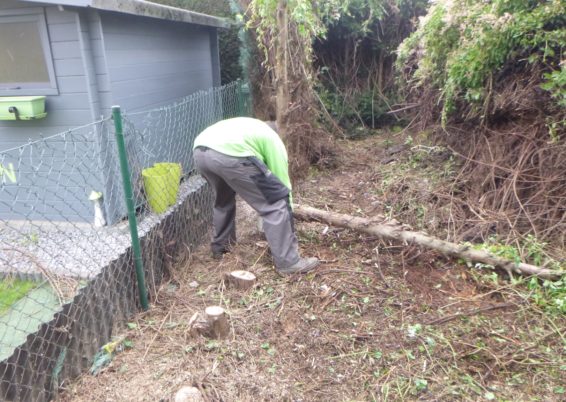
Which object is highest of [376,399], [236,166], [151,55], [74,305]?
[151,55]

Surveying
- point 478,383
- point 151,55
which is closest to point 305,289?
point 478,383

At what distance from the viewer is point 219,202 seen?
3.75 metres

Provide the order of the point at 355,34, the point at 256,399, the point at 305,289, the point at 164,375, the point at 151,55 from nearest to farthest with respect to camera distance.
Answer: the point at 256,399
the point at 164,375
the point at 305,289
the point at 151,55
the point at 355,34

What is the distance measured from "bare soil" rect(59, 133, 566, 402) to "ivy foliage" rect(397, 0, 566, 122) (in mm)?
1536

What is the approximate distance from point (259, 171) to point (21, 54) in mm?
2930

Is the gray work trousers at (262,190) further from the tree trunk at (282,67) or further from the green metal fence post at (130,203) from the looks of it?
the tree trunk at (282,67)

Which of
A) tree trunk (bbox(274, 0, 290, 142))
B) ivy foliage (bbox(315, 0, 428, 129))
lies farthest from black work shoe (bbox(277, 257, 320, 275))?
ivy foliage (bbox(315, 0, 428, 129))

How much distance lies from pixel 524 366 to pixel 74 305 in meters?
2.57

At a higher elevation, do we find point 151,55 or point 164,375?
point 151,55

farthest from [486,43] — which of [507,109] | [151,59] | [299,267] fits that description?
[151,59]

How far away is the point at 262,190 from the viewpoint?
3299 millimetres

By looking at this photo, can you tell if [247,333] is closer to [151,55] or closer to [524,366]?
[524,366]

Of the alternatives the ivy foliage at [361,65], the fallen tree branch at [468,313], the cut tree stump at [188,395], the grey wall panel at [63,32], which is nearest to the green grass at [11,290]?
the cut tree stump at [188,395]

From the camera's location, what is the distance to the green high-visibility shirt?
322 centimetres
